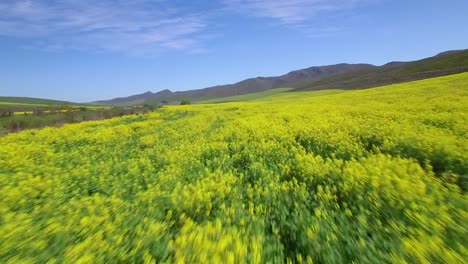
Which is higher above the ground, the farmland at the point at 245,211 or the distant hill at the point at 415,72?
the farmland at the point at 245,211

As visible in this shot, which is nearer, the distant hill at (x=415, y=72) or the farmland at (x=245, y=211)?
the farmland at (x=245, y=211)

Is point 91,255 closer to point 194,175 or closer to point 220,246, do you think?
point 220,246

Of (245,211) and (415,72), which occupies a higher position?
(245,211)

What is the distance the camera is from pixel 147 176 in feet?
19.6

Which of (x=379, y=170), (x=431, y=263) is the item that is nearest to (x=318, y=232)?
(x=431, y=263)

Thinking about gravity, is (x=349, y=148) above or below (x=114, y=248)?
below

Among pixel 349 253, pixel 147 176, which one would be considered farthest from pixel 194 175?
pixel 349 253

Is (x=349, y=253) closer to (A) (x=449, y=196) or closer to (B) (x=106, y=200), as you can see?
Result: (A) (x=449, y=196)

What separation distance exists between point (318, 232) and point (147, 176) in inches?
143

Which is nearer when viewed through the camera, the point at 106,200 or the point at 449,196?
the point at 449,196

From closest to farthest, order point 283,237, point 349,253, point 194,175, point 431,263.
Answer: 1. point 431,263
2. point 349,253
3. point 283,237
4. point 194,175

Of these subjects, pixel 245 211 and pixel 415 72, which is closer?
pixel 245 211

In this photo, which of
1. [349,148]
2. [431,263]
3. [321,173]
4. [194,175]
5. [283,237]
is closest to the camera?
[431,263]

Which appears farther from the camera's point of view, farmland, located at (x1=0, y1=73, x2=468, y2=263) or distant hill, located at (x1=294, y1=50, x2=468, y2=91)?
distant hill, located at (x1=294, y1=50, x2=468, y2=91)
